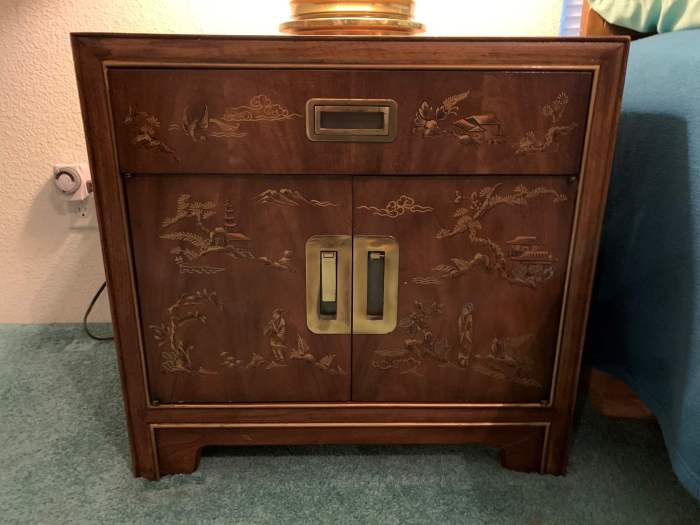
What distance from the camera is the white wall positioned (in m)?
1.16

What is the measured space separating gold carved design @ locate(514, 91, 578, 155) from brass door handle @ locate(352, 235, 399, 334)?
22 centimetres

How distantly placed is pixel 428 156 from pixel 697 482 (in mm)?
492

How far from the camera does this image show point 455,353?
2.76 ft

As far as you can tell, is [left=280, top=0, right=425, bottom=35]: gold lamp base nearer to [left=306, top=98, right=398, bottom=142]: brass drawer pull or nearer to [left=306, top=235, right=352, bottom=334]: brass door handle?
[left=306, top=98, right=398, bottom=142]: brass drawer pull

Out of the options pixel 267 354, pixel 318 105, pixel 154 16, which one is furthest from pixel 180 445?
→ pixel 154 16

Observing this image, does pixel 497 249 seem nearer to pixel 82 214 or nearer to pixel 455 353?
pixel 455 353

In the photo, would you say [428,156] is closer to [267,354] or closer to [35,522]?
[267,354]

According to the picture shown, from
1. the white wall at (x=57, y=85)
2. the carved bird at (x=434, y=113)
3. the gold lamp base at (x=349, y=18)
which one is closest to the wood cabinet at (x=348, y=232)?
the carved bird at (x=434, y=113)

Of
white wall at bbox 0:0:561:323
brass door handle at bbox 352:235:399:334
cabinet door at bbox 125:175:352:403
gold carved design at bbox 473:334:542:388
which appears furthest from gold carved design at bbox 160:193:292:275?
white wall at bbox 0:0:561:323

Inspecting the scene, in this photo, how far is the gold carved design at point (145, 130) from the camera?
72 cm

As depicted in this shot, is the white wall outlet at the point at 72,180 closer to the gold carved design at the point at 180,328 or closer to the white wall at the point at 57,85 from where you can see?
the white wall at the point at 57,85

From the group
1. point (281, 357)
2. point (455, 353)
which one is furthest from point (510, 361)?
point (281, 357)

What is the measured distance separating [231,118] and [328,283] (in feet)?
0.86

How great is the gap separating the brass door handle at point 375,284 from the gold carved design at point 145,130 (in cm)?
29
